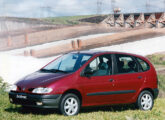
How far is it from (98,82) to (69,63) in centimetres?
74

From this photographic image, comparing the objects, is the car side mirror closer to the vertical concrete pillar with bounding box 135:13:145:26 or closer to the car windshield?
the car windshield

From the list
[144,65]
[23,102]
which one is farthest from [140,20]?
[23,102]

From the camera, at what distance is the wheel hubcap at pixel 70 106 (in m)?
7.99

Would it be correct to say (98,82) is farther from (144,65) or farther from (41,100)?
(144,65)

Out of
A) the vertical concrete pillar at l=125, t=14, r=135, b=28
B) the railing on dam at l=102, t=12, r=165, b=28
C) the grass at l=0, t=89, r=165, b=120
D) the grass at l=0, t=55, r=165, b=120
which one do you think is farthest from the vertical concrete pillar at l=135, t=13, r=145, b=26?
the grass at l=0, t=89, r=165, b=120

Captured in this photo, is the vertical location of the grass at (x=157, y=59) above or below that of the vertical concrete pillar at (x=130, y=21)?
below

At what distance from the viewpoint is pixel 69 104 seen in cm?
801

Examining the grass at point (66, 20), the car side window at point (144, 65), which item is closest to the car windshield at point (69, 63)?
the car side window at point (144, 65)

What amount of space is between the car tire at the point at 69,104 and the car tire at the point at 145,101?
177 centimetres

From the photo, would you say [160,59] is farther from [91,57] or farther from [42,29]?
[91,57]

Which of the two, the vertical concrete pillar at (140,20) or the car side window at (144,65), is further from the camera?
the vertical concrete pillar at (140,20)

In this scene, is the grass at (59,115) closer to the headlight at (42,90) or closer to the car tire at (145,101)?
the car tire at (145,101)

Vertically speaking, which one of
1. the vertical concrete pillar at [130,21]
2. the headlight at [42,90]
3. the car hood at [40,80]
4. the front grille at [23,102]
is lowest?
the front grille at [23,102]

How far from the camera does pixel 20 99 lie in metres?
8.07
